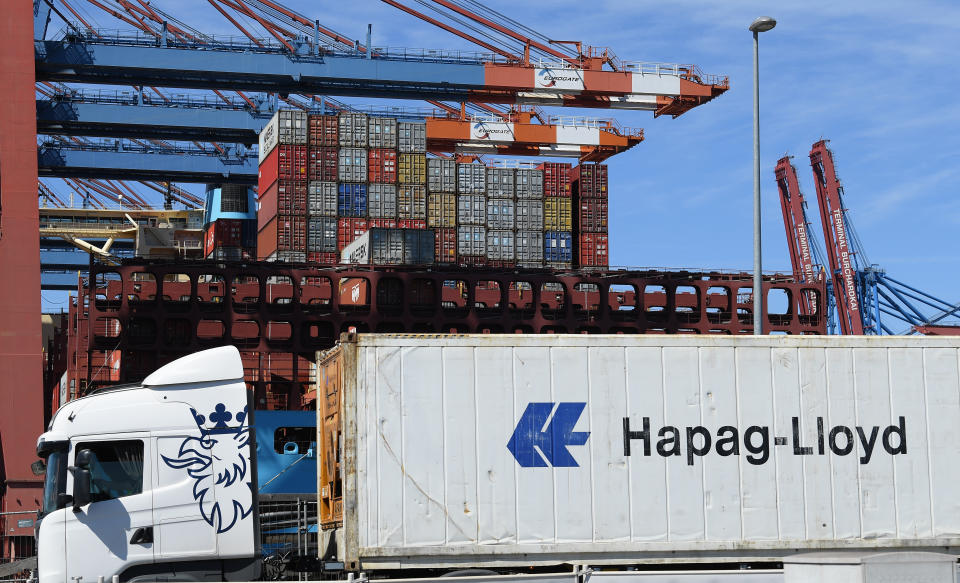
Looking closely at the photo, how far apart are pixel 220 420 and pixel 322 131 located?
35.8m

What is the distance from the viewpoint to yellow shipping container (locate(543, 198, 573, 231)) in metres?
49.8

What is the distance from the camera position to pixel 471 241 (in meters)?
48.7

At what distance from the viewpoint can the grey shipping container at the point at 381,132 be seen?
47781 mm

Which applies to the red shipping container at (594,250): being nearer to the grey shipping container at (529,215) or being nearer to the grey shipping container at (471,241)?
the grey shipping container at (529,215)

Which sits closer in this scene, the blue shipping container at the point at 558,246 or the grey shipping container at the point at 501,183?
the blue shipping container at the point at 558,246

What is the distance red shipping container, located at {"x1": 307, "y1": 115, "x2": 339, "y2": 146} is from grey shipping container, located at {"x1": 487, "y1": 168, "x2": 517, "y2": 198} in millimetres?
7523

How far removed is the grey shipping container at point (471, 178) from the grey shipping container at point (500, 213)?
2.51 ft

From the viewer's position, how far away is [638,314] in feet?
136

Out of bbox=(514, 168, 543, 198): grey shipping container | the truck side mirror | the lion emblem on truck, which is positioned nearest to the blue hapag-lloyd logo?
the lion emblem on truck

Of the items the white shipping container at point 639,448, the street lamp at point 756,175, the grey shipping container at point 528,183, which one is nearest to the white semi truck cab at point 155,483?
the white shipping container at point 639,448

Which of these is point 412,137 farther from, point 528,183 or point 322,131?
point 528,183

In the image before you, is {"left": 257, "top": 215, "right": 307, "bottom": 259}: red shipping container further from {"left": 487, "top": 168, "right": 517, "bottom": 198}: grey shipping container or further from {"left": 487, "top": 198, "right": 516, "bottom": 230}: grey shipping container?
{"left": 487, "top": 168, "right": 517, "bottom": 198}: grey shipping container

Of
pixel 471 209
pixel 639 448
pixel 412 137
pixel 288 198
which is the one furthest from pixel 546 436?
pixel 412 137

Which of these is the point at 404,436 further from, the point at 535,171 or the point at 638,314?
the point at 535,171
